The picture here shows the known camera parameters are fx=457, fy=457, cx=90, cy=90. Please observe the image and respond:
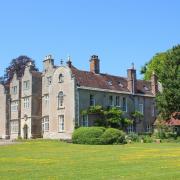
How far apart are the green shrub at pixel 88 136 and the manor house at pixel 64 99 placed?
843 cm

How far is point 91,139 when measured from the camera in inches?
1869

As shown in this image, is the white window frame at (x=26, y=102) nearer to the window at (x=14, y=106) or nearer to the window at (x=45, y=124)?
the window at (x=14, y=106)

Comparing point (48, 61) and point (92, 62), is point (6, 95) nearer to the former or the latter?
point (48, 61)

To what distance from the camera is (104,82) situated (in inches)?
2456

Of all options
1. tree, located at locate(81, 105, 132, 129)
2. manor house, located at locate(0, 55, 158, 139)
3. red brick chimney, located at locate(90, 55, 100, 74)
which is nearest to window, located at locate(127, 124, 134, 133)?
manor house, located at locate(0, 55, 158, 139)

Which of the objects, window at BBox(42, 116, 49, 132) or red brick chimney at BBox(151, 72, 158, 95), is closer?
window at BBox(42, 116, 49, 132)

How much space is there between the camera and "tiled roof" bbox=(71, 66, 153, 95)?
2349 inches

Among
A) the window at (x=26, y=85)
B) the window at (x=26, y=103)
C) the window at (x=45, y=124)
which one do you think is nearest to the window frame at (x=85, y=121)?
the window at (x=45, y=124)

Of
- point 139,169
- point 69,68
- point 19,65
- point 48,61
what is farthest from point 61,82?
point 139,169

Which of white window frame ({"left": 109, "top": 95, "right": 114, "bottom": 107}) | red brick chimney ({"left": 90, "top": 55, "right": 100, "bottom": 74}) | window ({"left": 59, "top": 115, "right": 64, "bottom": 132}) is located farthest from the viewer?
red brick chimney ({"left": 90, "top": 55, "right": 100, "bottom": 74})

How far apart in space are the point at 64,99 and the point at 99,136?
523 inches

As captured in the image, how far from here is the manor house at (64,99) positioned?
58.6 m

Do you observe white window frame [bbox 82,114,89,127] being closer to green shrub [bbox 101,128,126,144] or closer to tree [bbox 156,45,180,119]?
tree [bbox 156,45,180,119]

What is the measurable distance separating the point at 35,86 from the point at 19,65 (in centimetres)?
2437
